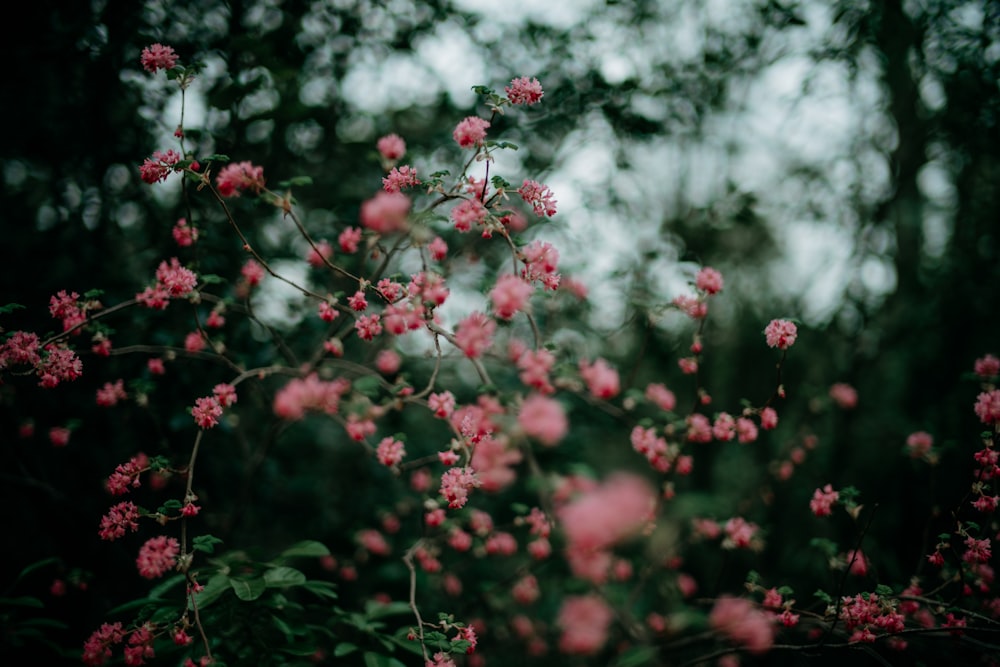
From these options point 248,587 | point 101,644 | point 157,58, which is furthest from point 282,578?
point 157,58

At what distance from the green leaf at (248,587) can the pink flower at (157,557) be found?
243mm

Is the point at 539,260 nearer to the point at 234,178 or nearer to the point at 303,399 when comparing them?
the point at 303,399

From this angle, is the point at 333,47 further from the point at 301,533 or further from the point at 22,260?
the point at 301,533

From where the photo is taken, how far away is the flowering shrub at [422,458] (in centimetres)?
196

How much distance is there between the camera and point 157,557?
1871 millimetres

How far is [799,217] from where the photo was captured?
490 centimetres

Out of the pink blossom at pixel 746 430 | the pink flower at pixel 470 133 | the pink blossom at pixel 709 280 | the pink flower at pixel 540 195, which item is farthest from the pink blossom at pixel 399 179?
the pink blossom at pixel 746 430

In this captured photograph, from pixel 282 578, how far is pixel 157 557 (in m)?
0.46

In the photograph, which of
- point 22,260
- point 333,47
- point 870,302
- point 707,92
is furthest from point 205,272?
point 870,302

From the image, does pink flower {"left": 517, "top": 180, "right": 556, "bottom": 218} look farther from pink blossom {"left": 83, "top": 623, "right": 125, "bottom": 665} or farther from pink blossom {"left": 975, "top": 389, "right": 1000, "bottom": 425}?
→ pink blossom {"left": 83, "top": 623, "right": 125, "bottom": 665}

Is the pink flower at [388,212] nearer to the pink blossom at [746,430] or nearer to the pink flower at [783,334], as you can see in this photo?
the pink flower at [783,334]

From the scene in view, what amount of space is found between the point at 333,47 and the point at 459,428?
106 inches

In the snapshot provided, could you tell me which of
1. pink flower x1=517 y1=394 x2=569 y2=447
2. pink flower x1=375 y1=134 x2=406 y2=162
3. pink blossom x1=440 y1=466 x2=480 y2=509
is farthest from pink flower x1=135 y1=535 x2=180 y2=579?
pink flower x1=375 y1=134 x2=406 y2=162

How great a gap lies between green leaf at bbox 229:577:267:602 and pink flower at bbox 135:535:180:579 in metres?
0.24
